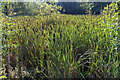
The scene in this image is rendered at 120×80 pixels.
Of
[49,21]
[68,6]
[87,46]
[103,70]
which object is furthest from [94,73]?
[68,6]

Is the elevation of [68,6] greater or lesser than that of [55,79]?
greater

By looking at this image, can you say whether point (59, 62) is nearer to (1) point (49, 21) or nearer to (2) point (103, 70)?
(2) point (103, 70)

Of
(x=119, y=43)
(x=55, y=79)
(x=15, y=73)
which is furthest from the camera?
(x=119, y=43)

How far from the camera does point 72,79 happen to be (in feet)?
6.18

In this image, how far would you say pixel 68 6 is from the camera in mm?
20203

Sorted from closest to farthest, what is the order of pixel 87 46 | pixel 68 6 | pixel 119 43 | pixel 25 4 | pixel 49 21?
pixel 119 43 < pixel 87 46 < pixel 49 21 < pixel 25 4 < pixel 68 6

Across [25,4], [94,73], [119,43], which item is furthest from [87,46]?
[25,4]

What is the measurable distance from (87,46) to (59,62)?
94 centimetres

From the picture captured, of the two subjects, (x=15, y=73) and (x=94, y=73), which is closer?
(x=15, y=73)

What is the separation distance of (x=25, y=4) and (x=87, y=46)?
12734mm

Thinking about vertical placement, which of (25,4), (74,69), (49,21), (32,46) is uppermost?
(25,4)

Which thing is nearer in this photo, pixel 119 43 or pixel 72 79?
pixel 72 79

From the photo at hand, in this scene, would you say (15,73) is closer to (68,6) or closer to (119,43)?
(119,43)

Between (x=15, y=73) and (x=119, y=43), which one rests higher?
(x=119, y=43)
